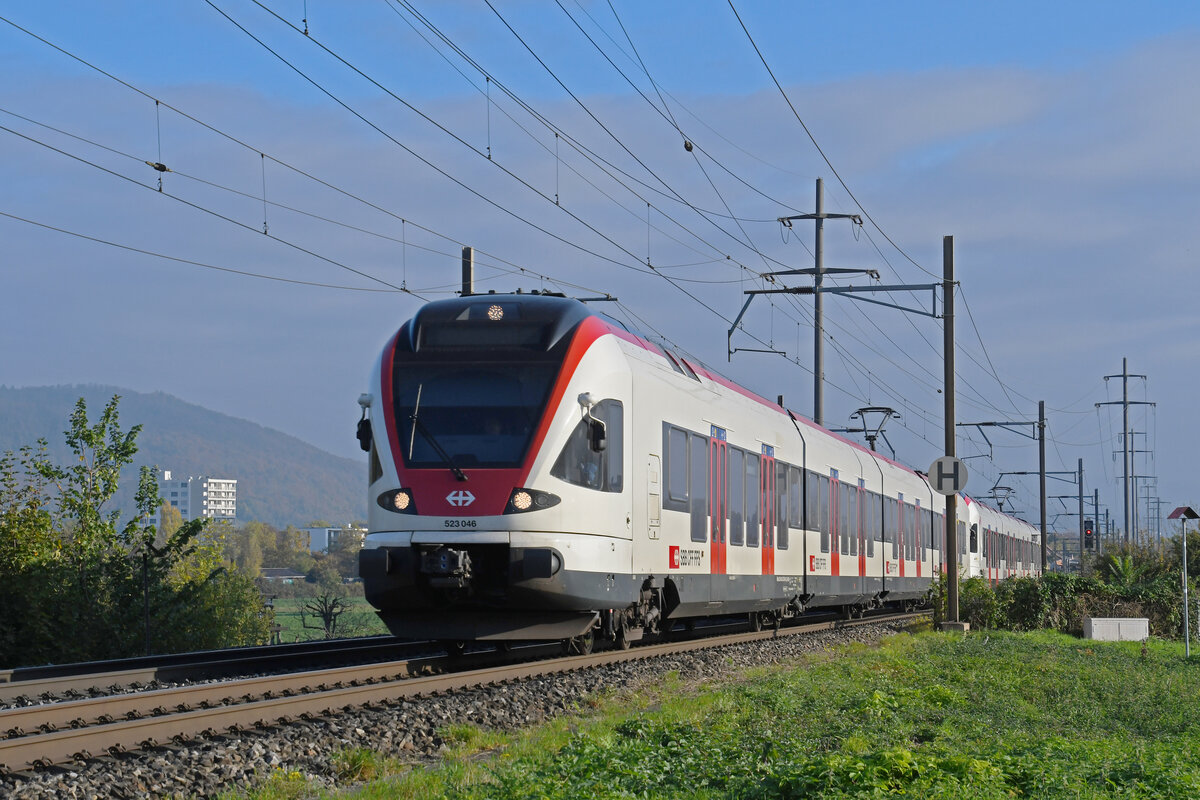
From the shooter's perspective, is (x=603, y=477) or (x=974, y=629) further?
(x=974, y=629)

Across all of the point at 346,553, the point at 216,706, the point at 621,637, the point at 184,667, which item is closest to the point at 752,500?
the point at 621,637

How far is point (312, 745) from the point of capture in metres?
9.06

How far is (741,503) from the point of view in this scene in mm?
19906

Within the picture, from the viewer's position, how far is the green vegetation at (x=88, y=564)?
20.2 meters

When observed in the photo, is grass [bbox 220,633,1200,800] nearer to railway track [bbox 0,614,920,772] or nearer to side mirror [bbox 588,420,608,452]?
Answer: railway track [bbox 0,614,920,772]

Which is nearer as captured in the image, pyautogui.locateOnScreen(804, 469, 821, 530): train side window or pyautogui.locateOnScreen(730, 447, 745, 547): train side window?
pyautogui.locateOnScreen(730, 447, 745, 547): train side window

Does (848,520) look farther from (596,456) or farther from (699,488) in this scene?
(596,456)

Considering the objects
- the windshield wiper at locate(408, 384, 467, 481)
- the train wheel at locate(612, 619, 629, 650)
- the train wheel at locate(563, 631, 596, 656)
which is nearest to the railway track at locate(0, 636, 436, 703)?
the train wheel at locate(563, 631, 596, 656)

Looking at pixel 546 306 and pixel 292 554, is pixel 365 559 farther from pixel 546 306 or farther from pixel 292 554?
pixel 292 554

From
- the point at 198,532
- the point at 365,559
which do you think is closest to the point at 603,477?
the point at 365,559

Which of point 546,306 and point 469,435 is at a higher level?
point 546,306

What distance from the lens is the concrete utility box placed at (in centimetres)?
2456

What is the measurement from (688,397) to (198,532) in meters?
9.21

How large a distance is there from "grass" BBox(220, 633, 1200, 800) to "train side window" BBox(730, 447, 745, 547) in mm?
4114
